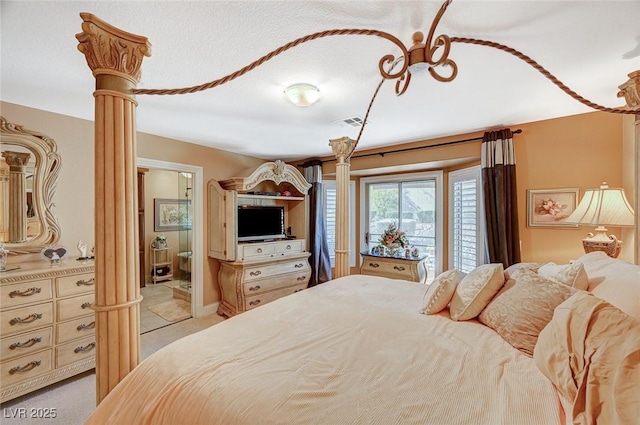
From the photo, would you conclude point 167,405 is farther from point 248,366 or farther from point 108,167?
point 108,167

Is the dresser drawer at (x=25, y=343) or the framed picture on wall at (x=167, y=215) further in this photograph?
the framed picture on wall at (x=167, y=215)

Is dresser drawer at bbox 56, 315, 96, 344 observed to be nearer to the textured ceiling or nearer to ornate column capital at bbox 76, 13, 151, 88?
the textured ceiling

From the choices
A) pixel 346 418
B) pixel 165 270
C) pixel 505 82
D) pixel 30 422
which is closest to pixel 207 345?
pixel 346 418

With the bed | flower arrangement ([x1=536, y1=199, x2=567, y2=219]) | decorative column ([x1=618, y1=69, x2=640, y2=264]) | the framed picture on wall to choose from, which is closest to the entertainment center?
the bed

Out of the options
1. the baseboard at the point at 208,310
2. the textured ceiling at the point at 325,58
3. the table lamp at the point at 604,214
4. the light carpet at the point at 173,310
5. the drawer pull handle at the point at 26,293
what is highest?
the textured ceiling at the point at 325,58

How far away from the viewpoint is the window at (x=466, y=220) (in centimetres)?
323

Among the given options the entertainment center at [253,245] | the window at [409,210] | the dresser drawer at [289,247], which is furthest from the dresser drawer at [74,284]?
the window at [409,210]

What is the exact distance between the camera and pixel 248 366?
1.06 m

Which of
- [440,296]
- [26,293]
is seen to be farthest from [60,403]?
[440,296]

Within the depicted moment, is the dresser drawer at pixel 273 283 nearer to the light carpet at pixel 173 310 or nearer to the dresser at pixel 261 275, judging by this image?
the dresser at pixel 261 275

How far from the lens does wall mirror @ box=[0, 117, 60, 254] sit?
7.50 ft

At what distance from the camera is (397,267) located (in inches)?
146

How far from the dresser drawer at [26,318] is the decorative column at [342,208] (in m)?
2.34

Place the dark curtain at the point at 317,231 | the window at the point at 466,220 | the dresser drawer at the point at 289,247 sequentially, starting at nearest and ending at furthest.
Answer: the window at the point at 466,220
the dresser drawer at the point at 289,247
the dark curtain at the point at 317,231
